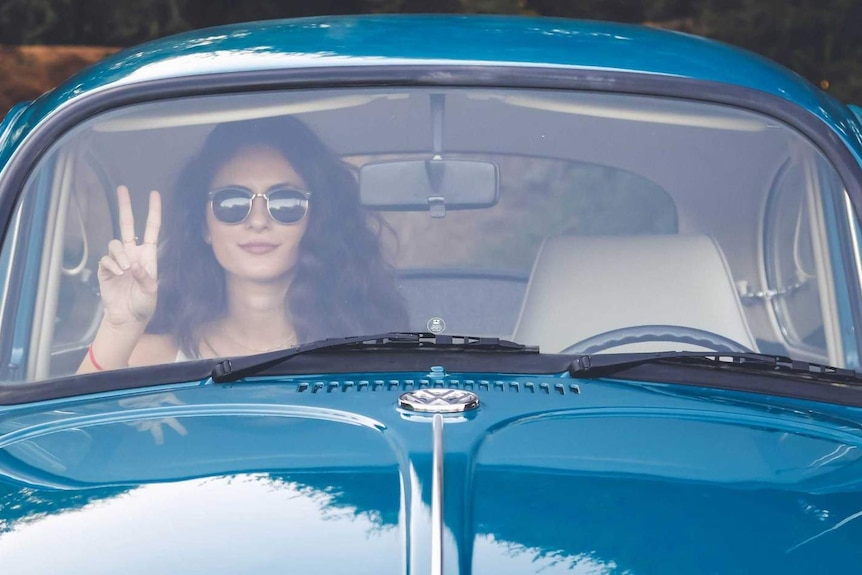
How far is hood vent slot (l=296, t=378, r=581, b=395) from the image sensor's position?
2469 mm

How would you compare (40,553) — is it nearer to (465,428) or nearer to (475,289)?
(465,428)

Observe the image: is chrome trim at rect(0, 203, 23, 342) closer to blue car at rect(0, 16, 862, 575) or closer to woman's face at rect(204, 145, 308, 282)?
blue car at rect(0, 16, 862, 575)

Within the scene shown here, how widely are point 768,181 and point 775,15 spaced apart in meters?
6.47

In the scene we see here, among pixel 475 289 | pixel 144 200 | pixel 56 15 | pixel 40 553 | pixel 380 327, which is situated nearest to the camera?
pixel 40 553

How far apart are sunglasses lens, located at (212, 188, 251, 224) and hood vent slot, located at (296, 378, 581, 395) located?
458 millimetres

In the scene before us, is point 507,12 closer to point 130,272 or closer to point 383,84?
point 383,84

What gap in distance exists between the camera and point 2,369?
2.73 m

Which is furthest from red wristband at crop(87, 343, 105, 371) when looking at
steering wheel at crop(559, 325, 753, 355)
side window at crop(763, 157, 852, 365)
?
side window at crop(763, 157, 852, 365)

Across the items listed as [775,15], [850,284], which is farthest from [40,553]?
[775,15]

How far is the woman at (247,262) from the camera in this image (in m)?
2.72

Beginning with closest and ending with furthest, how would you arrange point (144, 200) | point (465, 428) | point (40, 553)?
point (40, 553)
point (465, 428)
point (144, 200)

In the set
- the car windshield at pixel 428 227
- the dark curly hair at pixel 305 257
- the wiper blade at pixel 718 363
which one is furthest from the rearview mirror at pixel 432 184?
the wiper blade at pixel 718 363

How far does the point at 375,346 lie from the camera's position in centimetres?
260

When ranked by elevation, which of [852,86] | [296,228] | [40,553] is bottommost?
[40,553]
